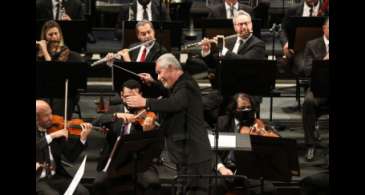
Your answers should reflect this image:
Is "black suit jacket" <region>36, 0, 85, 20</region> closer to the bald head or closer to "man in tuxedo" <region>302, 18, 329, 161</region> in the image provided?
"man in tuxedo" <region>302, 18, 329, 161</region>

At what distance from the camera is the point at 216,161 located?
7195 mm

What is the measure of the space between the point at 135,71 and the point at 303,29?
2.08 meters

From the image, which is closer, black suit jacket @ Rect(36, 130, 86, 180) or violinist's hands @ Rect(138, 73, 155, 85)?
black suit jacket @ Rect(36, 130, 86, 180)

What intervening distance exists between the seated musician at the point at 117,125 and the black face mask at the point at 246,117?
0.79 metres

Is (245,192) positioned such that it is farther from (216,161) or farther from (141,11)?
(141,11)

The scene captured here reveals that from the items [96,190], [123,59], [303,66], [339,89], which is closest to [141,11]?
[123,59]

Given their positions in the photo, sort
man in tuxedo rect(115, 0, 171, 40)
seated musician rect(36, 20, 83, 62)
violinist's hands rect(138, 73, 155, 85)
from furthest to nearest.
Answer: man in tuxedo rect(115, 0, 171, 40)
seated musician rect(36, 20, 83, 62)
violinist's hands rect(138, 73, 155, 85)

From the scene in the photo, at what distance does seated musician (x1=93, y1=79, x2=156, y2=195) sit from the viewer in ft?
24.2

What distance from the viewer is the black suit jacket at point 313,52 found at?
28.7 ft

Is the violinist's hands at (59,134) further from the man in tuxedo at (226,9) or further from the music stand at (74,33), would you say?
the man in tuxedo at (226,9)

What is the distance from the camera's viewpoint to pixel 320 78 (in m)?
7.91

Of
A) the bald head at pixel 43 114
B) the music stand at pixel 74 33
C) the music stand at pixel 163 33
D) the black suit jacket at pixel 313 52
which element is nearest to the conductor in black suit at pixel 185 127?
the bald head at pixel 43 114

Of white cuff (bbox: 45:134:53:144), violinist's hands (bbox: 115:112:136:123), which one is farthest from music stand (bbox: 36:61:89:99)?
white cuff (bbox: 45:134:53:144)

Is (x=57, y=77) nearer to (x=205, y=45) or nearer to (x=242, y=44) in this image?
(x=205, y=45)
